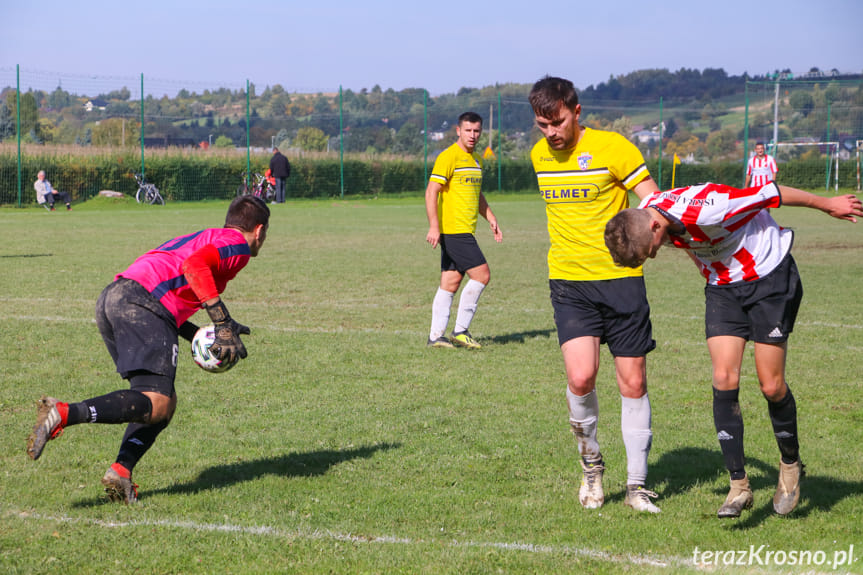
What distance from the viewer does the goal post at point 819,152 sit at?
44094 millimetres

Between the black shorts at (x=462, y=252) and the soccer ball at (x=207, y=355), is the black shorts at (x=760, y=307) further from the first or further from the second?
the black shorts at (x=462, y=252)

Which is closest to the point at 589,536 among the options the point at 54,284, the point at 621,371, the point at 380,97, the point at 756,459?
the point at 621,371

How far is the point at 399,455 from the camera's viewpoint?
5574 mm

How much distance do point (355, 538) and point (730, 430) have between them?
189cm

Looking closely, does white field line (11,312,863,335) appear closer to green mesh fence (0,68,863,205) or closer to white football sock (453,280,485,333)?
white football sock (453,280,485,333)

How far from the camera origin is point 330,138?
131 ft

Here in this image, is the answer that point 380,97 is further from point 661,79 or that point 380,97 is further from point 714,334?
point 661,79

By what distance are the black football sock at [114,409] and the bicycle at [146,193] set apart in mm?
31199

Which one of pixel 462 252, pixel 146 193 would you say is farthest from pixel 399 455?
pixel 146 193

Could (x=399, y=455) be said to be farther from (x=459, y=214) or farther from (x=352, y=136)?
(x=352, y=136)

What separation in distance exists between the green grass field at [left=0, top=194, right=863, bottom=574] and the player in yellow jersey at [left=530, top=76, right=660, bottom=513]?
1.10ft

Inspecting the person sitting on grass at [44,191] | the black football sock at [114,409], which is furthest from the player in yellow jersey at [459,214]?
the person sitting on grass at [44,191]

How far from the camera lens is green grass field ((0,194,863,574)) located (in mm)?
4078

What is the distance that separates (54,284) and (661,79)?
97786 mm
